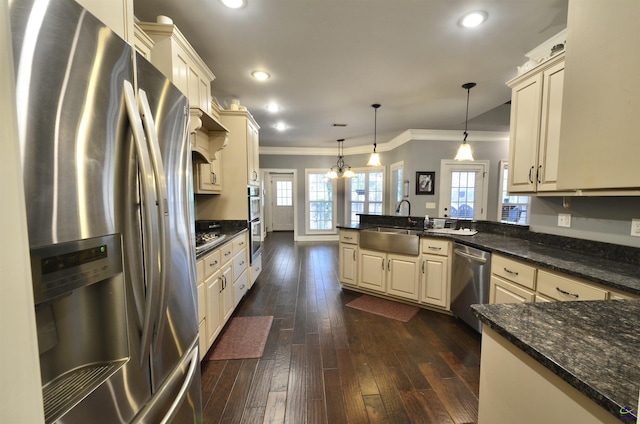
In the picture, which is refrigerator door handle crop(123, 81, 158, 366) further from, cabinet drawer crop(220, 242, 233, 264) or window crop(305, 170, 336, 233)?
window crop(305, 170, 336, 233)

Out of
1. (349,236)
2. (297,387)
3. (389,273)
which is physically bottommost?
(297,387)

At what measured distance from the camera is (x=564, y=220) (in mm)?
2062

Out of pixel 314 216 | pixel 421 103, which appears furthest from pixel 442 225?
pixel 314 216

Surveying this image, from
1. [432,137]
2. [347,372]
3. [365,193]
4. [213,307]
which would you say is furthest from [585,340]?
[365,193]

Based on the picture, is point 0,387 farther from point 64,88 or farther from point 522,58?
point 522,58

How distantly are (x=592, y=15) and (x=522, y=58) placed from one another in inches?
80.6

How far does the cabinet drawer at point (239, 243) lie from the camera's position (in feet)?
8.73

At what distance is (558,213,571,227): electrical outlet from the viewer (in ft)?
6.66

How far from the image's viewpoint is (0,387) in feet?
1.13

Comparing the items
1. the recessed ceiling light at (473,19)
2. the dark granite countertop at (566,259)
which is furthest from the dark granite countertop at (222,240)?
the recessed ceiling light at (473,19)

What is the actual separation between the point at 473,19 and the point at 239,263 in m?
3.09

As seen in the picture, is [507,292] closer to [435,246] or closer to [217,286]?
[435,246]

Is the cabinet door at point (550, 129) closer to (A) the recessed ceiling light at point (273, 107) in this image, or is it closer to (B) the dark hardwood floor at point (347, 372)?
(B) the dark hardwood floor at point (347, 372)

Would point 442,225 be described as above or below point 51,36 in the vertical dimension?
below
